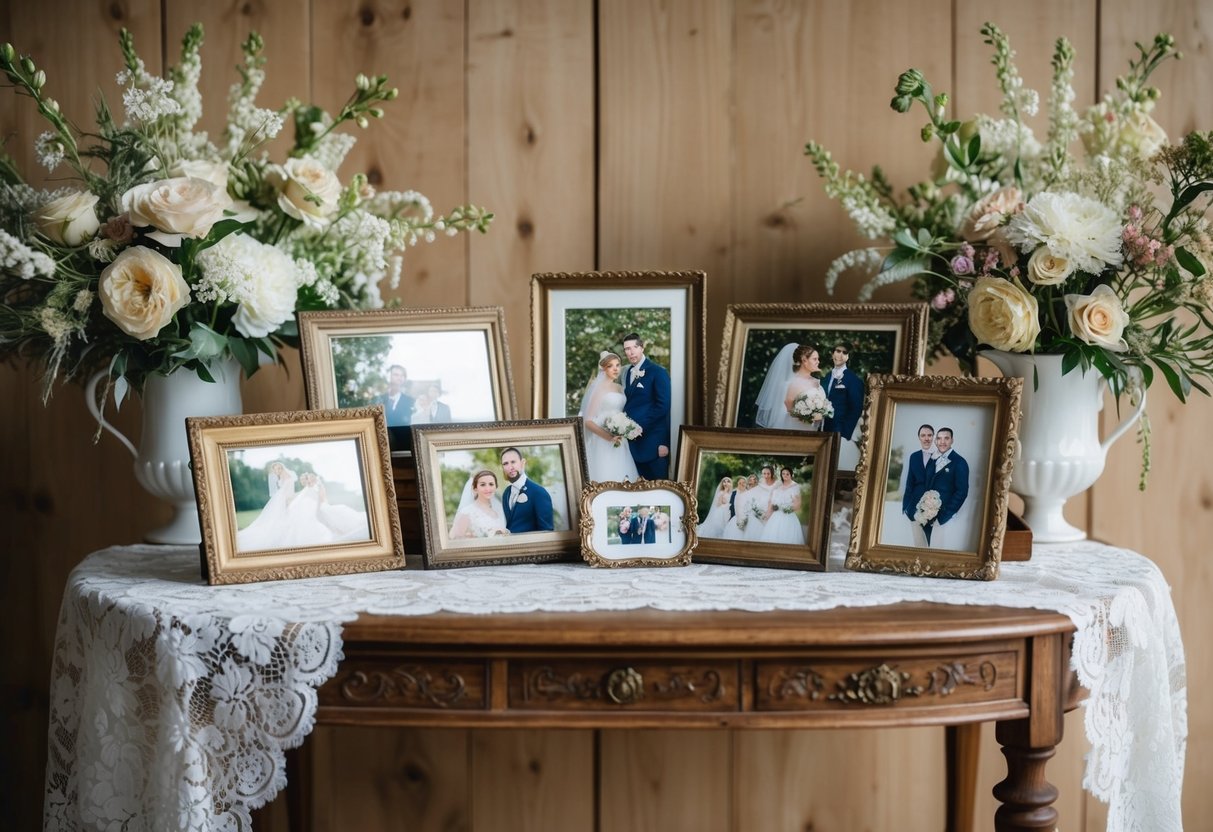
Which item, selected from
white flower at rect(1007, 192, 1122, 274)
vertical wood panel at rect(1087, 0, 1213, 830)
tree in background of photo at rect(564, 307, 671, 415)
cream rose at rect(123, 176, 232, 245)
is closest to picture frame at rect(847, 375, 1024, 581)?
white flower at rect(1007, 192, 1122, 274)

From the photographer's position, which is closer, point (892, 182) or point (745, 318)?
point (745, 318)

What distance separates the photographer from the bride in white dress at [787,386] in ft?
4.99

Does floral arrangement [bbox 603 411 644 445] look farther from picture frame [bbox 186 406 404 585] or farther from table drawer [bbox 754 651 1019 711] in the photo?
table drawer [bbox 754 651 1019 711]

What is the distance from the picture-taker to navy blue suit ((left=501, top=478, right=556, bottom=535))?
143 cm

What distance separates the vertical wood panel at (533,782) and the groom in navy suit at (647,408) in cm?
60

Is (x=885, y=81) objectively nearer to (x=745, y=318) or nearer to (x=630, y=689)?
(x=745, y=318)

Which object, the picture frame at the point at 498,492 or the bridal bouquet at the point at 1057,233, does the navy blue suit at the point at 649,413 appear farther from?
the bridal bouquet at the point at 1057,233

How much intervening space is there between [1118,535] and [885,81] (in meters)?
0.90

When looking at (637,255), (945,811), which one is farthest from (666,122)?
(945,811)

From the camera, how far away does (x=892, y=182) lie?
1824mm

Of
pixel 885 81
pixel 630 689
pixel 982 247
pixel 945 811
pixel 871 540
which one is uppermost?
pixel 885 81

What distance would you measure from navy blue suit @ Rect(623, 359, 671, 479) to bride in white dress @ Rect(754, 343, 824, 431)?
0.46 ft

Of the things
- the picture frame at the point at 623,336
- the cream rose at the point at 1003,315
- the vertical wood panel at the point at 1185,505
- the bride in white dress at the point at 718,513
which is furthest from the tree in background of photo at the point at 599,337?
the vertical wood panel at the point at 1185,505

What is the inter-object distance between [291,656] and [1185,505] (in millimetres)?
1555
